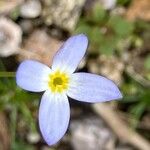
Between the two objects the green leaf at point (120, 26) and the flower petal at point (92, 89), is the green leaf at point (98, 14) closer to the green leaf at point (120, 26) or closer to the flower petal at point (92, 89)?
the green leaf at point (120, 26)

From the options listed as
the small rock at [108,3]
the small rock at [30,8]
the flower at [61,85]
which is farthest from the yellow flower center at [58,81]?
the small rock at [108,3]

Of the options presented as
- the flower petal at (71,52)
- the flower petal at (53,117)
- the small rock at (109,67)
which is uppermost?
the flower petal at (71,52)

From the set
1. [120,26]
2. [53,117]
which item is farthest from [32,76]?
[120,26]

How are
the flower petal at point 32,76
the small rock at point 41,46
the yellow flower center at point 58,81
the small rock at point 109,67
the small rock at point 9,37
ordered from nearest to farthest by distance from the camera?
the flower petal at point 32,76 < the yellow flower center at point 58,81 < the small rock at point 9,37 < the small rock at point 41,46 < the small rock at point 109,67

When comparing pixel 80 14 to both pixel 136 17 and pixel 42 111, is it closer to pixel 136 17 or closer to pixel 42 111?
pixel 136 17

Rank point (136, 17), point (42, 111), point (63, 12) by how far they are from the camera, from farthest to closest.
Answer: point (136, 17)
point (63, 12)
point (42, 111)

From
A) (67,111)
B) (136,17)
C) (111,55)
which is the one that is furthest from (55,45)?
(67,111)

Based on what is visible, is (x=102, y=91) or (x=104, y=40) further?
(x=104, y=40)

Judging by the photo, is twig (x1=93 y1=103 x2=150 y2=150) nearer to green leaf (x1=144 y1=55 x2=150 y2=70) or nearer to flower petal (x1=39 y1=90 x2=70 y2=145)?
green leaf (x1=144 y1=55 x2=150 y2=70)
